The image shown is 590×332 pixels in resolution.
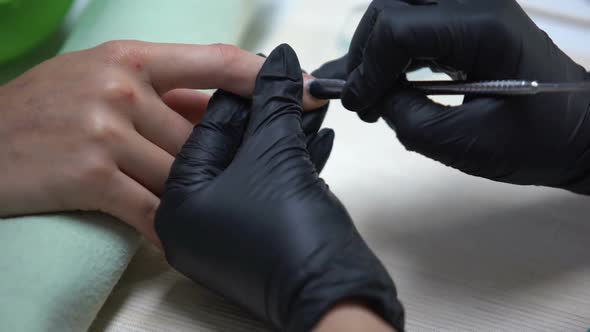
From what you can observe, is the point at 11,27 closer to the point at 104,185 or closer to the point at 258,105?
the point at 104,185

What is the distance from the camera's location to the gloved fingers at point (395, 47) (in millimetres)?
698

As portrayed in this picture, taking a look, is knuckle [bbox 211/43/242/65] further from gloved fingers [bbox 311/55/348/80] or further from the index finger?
gloved fingers [bbox 311/55/348/80]

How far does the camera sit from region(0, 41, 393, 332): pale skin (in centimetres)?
76

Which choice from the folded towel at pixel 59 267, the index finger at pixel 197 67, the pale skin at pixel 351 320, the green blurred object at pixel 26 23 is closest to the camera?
the pale skin at pixel 351 320

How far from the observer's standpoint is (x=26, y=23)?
98 cm

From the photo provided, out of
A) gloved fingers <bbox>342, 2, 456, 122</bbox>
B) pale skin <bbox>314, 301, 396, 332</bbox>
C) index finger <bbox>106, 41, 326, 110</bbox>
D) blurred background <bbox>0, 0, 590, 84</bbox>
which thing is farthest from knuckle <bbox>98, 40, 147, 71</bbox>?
pale skin <bbox>314, 301, 396, 332</bbox>

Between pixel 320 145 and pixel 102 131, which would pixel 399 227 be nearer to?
pixel 320 145

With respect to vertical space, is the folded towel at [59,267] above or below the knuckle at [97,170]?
below

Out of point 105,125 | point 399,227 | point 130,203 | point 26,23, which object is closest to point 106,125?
point 105,125

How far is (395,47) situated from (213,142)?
28 centimetres

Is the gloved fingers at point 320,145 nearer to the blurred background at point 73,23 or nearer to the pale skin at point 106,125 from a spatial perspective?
the pale skin at point 106,125

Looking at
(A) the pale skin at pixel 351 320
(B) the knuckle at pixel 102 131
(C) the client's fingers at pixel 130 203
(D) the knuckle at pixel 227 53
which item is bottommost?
(C) the client's fingers at pixel 130 203

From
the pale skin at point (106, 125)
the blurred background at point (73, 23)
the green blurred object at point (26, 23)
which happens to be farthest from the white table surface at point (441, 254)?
the green blurred object at point (26, 23)

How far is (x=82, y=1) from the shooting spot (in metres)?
1.16
